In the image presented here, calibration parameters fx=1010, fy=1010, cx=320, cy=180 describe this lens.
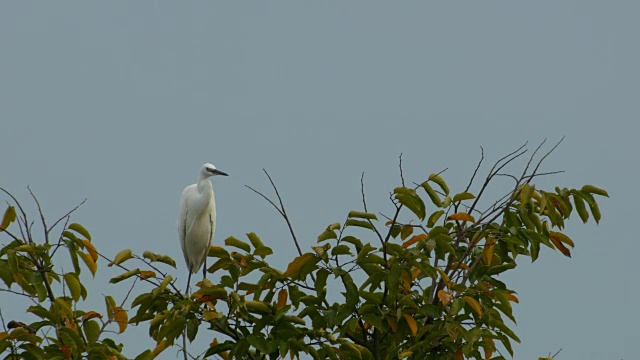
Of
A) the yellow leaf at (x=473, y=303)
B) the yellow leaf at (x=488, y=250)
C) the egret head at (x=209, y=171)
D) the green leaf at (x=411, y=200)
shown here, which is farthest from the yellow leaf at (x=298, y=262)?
the egret head at (x=209, y=171)

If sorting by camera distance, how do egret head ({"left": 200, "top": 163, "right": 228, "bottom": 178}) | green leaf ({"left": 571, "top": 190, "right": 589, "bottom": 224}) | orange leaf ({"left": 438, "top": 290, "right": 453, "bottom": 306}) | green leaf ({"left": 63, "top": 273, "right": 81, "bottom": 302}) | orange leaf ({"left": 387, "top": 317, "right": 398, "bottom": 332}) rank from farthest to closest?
egret head ({"left": 200, "top": 163, "right": 228, "bottom": 178}), green leaf ({"left": 571, "top": 190, "right": 589, "bottom": 224}), orange leaf ({"left": 387, "top": 317, "right": 398, "bottom": 332}), orange leaf ({"left": 438, "top": 290, "right": 453, "bottom": 306}), green leaf ({"left": 63, "top": 273, "right": 81, "bottom": 302})

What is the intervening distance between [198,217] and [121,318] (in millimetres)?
5131

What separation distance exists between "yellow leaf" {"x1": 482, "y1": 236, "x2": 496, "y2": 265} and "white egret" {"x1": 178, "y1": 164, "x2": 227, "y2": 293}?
4.88 meters

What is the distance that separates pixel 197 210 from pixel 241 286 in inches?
196

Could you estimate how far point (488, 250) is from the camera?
4328 mm

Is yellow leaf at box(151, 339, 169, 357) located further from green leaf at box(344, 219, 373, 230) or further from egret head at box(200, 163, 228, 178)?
egret head at box(200, 163, 228, 178)

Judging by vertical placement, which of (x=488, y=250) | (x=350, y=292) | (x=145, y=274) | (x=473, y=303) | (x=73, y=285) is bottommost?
(x=473, y=303)

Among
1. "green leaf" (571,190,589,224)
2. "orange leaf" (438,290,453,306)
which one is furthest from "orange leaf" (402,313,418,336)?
"green leaf" (571,190,589,224)

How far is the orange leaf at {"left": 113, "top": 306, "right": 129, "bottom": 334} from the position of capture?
4172mm

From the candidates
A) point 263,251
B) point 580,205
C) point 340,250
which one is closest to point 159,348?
point 263,251

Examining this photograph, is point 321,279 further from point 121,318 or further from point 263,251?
point 121,318

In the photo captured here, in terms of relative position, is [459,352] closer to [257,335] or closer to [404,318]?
[404,318]

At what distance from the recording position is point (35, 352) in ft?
12.6

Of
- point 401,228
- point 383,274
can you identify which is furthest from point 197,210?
point 383,274
